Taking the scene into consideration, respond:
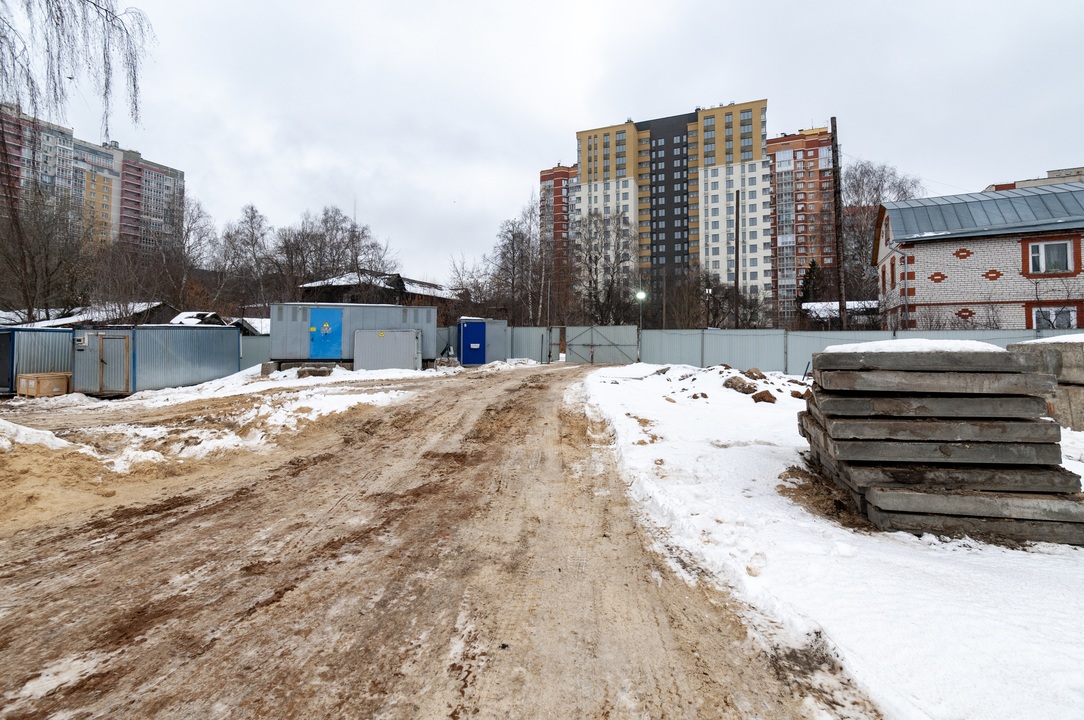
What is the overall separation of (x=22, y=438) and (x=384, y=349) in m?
14.5

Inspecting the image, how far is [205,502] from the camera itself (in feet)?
15.7

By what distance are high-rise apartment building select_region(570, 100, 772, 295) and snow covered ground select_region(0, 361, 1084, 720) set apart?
68.9 meters

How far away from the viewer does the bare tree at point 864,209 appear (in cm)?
3866

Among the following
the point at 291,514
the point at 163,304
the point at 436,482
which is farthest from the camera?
the point at 163,304

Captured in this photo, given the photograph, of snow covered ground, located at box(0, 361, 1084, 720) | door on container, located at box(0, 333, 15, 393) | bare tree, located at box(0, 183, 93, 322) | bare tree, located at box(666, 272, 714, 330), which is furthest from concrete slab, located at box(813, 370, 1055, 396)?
bare tree, located at box(666, 272, 714, 330)

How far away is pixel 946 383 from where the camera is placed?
4.05 metres

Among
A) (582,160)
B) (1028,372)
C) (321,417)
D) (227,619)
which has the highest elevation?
(582,160)

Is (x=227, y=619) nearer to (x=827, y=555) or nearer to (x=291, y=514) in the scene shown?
(x=291, y=514)

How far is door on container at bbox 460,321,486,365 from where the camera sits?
81.6 ft

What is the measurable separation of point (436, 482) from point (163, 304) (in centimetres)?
3189

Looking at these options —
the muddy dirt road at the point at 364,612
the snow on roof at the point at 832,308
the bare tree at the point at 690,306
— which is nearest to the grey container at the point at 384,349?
the muddy dirt road at the point at 364,612

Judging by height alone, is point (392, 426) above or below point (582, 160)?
below

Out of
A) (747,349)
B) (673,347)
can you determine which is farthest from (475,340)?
(747,349)

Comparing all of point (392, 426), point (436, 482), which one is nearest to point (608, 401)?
point (392, 426)
